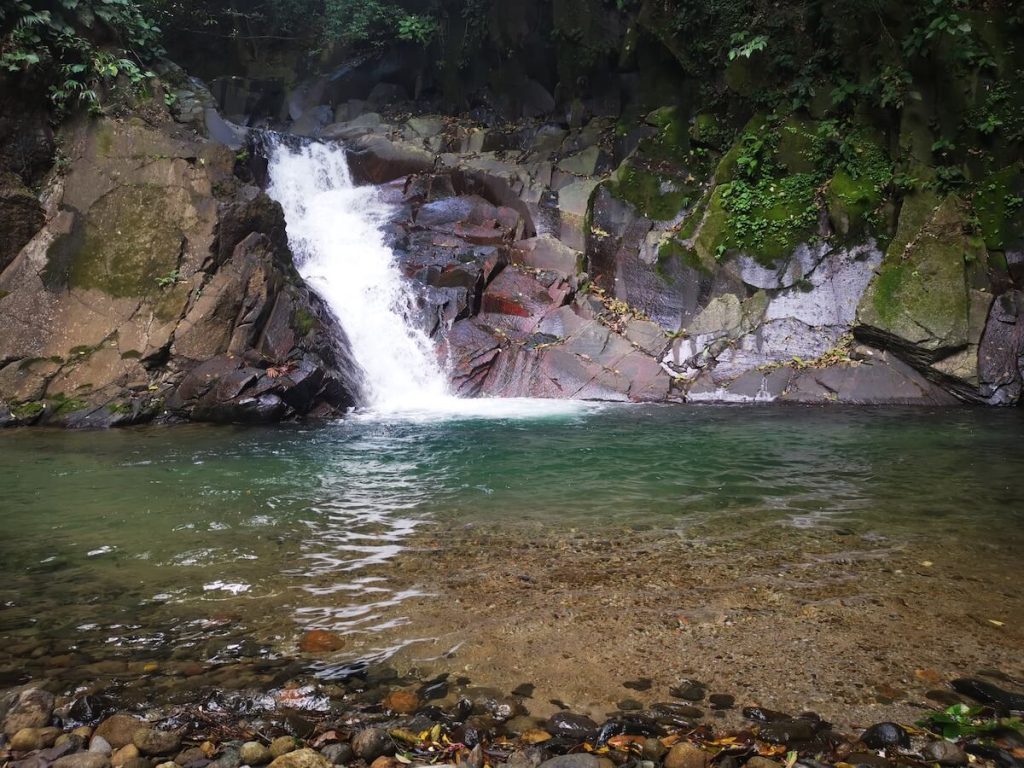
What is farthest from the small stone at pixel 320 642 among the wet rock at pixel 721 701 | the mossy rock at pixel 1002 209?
the mossy rock at pixel 1002 209

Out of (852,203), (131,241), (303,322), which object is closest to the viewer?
(303,322)

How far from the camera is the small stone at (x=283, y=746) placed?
8.06 ft

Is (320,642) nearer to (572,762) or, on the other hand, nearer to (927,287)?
(572,762)

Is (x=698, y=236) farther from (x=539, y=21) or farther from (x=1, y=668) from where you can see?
(x=1, y=668)

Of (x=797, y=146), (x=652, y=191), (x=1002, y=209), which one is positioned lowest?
(x=1002, y=209)

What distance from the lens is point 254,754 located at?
2.44m

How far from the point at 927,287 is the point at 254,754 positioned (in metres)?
13.5

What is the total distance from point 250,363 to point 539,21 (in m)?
15.2

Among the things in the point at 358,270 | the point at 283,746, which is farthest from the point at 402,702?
the point at 358,270

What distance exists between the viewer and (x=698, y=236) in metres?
14.2

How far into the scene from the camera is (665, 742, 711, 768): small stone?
235cm

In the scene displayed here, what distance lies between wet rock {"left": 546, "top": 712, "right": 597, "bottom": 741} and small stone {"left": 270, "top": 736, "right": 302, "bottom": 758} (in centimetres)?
96

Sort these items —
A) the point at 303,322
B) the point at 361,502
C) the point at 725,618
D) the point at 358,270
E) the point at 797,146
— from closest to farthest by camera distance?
1. the point at 725,618
2. the point at 361,502
3. the point at 303,322
4. the point at 797,146
5. the point at 358,270

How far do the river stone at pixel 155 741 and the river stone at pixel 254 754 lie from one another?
10.7 inches
